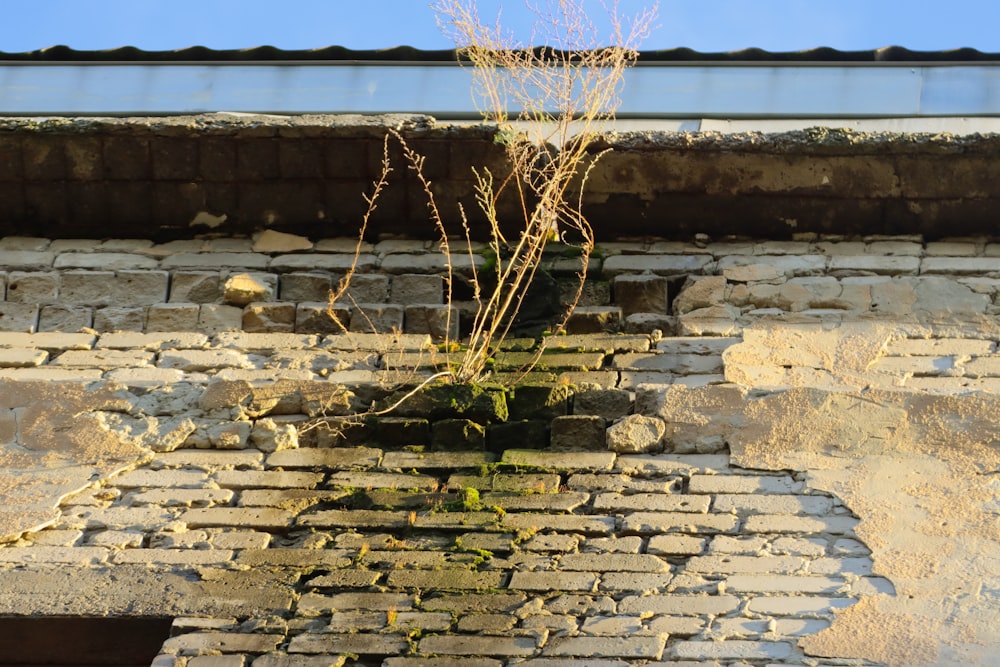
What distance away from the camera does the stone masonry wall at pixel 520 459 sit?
3682mm

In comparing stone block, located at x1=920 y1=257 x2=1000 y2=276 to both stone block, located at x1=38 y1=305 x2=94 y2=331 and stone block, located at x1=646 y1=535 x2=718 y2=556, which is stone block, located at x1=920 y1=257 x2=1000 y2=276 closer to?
stone block, located at x1=646 y1=535 x2=718 y2=556

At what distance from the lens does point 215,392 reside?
4680 mm

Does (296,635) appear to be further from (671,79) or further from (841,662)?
(671,79)

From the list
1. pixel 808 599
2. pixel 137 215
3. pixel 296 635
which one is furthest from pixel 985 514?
pixel 137 215

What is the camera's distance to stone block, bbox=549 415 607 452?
449 cm

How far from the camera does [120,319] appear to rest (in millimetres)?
5129

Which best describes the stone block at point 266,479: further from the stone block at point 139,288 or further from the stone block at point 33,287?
the stone block at point 33,287

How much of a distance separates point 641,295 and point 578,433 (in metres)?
0.83

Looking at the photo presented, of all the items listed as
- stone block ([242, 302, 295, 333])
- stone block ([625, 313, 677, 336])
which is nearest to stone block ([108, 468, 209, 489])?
stone block ([242, 302, 295, 333])

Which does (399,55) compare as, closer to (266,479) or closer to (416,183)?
(416,183)

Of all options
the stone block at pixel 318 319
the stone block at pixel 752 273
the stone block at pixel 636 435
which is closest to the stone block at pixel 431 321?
the stone block at pixel 318 319

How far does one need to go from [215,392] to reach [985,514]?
2.31 m

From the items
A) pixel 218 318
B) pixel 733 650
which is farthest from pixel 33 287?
pixel 733 650

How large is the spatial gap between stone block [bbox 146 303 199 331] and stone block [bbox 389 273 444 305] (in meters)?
0.68
